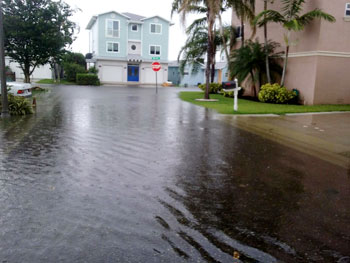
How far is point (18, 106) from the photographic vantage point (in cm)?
1298

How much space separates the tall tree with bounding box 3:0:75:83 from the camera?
82.4ft

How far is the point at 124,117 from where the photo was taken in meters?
13.2

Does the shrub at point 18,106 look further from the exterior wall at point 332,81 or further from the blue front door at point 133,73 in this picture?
the blue front door at point 133,73

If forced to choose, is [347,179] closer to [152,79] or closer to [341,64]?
[341,64]

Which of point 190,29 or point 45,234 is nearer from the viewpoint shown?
point 45,234

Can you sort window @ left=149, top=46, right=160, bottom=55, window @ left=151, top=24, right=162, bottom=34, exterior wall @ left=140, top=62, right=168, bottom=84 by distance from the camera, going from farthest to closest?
exterior wall @ left=140, top=62, right=168, bottom=84, window @ left=149, top=46, right=160, bottom=55, window @ left=151, top=24, right=162, bottom=34

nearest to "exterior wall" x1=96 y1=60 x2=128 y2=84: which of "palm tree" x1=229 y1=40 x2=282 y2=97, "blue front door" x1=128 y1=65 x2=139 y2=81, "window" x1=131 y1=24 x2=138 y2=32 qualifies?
"blue front door" x1=128 y1=65 x2=139 y2=81

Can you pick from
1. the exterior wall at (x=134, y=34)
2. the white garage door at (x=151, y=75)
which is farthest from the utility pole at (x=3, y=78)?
the white garage door at (x=151, y=75)

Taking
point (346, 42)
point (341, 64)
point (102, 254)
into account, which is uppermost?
point (346, 42)

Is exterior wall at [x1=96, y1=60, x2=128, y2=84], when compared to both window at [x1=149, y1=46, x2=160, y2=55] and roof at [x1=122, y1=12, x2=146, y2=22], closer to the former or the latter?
window at [x1=149, y1=46, x2=160, y2=55]

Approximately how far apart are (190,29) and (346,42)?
44.2 feet

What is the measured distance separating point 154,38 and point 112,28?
5.91 meters

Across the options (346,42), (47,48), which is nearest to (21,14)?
(47,48)

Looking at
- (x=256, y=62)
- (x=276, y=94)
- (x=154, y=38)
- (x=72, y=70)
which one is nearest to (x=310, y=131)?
(x=276, y=94)
